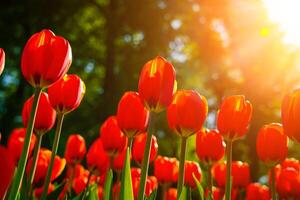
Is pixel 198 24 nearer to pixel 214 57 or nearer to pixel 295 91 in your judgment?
pixel 214 57

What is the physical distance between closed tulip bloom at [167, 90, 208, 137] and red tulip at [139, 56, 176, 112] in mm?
114

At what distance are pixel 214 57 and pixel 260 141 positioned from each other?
13.9 metres

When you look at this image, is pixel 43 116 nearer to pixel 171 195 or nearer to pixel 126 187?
pixel 126 187

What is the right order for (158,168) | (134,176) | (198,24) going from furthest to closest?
1. (198,24)
2. (158,168)
3. (134,176)

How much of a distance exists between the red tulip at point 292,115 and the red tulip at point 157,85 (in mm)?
423

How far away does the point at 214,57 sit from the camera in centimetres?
1602

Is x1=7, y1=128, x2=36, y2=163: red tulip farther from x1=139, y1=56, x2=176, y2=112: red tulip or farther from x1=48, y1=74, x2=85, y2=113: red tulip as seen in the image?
x1=139, y1=56, x2=176, y2=112: red tulip

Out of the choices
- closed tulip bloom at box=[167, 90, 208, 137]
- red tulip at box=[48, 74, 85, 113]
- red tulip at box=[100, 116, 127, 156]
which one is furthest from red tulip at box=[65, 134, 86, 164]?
closed tulip bloom at box=[167, 90, 208, 137]

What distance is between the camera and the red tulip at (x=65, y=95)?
Result: 2.11 m

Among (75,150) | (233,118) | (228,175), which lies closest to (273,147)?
(233,118)

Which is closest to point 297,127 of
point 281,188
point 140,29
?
point 281,188

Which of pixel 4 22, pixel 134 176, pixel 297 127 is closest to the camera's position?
pixel 297 127

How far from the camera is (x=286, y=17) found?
16.2 metres

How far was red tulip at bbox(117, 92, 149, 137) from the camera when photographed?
215 centimetres
